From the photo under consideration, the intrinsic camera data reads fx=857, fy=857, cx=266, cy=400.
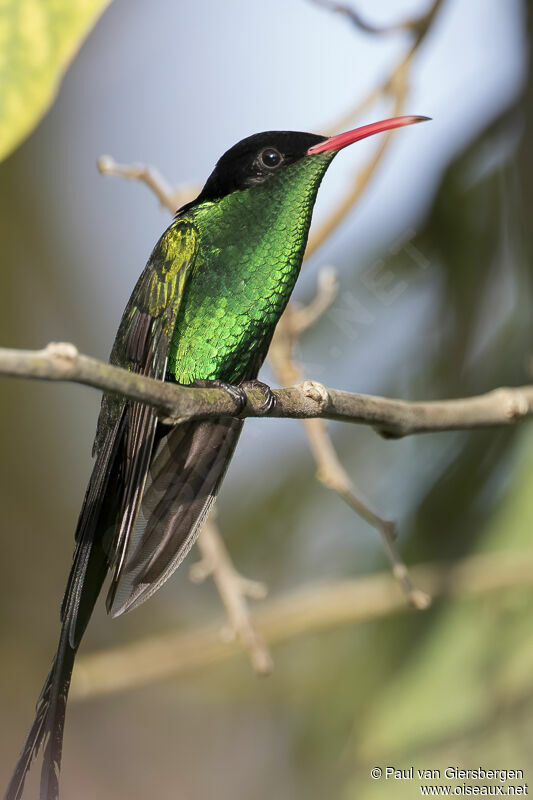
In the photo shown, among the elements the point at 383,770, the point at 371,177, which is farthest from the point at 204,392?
the point at 383,770

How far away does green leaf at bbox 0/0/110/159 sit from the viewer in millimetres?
846

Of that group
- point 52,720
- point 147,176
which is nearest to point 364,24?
point 147,176

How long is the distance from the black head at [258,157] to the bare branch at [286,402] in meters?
0.26

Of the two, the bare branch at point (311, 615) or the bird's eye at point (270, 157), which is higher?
the bird's eye at point (270, 157)

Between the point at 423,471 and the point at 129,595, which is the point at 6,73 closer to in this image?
the point at 129,595

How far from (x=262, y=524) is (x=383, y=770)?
664mm

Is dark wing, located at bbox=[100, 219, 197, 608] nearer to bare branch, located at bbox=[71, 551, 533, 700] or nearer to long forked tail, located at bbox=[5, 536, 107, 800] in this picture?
long forked tail, located at bbox=[5, 536, 107, 800]

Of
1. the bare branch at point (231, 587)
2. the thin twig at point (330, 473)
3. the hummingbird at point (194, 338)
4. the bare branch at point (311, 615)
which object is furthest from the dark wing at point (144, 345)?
the bare branch at point (311, 615)

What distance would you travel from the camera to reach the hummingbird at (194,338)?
833 mm

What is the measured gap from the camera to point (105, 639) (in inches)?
81.4

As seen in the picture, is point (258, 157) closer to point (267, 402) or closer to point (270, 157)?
point (270, 157)

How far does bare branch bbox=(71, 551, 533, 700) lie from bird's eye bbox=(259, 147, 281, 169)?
1.02 m

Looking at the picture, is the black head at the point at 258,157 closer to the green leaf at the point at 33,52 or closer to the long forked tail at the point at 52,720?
the green leaf at the point at 33,52

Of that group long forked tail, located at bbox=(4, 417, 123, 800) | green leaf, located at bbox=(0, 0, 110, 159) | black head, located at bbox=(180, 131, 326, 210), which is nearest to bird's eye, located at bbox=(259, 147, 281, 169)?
black head, located at bbox=(180, 131, 326, 210)
